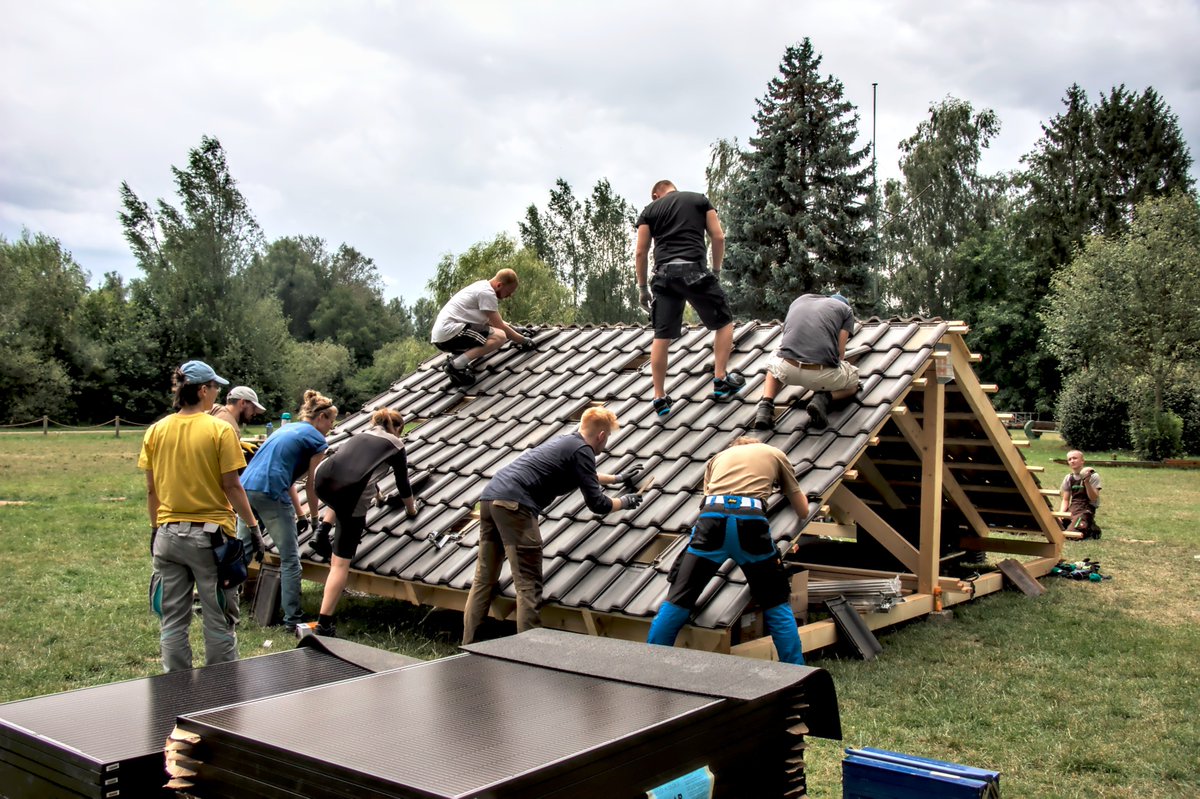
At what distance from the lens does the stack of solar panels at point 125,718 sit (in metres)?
2.49

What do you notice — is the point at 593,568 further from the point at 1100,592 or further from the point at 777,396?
the point at 1100,592

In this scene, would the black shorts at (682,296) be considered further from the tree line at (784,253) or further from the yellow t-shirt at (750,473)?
the tree line at (784,253)

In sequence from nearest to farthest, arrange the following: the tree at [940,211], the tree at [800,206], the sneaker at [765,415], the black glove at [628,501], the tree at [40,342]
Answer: the black glove at [628,501] → the sneaker at [765,415] → the tree at [800,206] → the tree at [40,342] → the tree at [940,211]

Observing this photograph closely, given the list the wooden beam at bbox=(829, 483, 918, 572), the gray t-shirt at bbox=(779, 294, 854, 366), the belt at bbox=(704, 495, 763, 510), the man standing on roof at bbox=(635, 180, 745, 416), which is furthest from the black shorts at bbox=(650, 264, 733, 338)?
the belt at bbox=(704, 495, 763, 510)

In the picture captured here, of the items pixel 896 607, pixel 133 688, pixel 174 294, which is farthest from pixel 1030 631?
pixel 174 294

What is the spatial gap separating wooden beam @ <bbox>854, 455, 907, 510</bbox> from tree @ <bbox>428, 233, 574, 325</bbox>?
24.2 m

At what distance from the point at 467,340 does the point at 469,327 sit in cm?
13

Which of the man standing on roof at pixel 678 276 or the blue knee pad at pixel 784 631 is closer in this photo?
the blue knee pad at pixel 784 631

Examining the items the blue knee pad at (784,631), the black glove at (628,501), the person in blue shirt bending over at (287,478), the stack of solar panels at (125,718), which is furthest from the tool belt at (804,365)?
the stack of solar panels at (125,718)

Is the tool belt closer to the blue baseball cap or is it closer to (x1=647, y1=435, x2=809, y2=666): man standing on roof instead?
(x1=647, y1=435, x2=809, y2=666): man standing on roof

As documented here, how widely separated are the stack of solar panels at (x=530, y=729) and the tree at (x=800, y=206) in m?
28.6

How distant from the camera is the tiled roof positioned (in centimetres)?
592

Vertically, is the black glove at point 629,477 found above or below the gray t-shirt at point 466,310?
below

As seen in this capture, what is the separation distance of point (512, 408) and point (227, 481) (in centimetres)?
389
